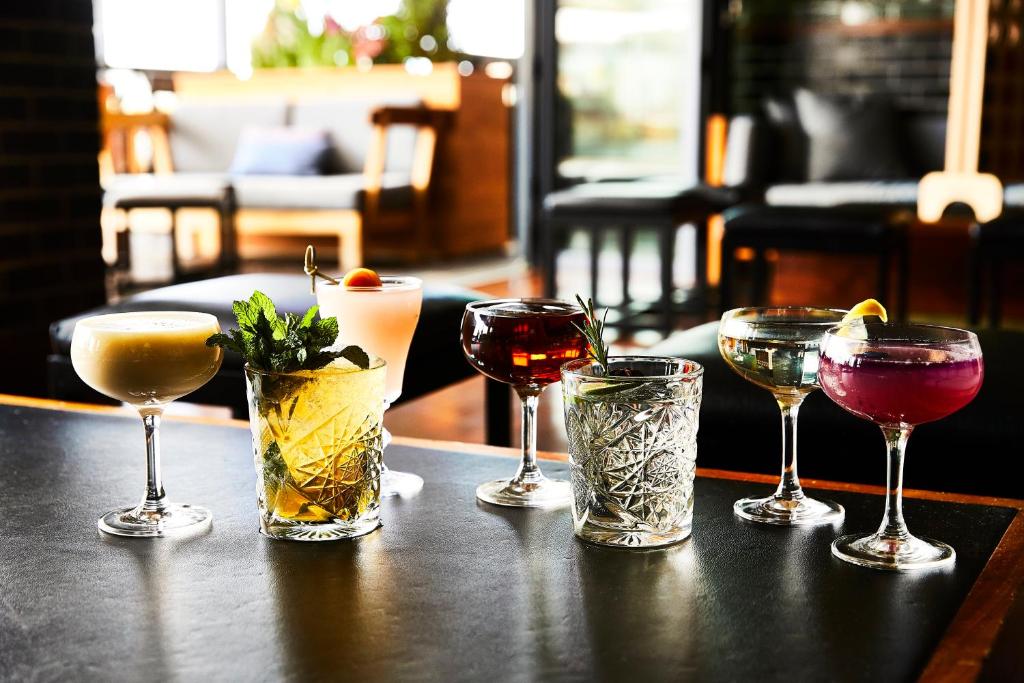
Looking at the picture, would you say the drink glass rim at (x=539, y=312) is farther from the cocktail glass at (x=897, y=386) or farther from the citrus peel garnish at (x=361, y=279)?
the cocktail glass at (x=897, y=386)

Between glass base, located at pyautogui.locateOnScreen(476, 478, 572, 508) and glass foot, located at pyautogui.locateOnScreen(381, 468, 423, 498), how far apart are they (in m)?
0.06

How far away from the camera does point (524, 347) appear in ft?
3.44

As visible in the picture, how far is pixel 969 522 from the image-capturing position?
1.00m

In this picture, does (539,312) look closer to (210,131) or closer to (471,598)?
(471,598)

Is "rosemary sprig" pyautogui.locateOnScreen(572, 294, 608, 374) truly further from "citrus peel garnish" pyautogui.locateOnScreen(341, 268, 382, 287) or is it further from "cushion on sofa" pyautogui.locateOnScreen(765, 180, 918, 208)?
"cushion on sofa" pyautogui.locateOnScreen(765, 180, 918, 208)

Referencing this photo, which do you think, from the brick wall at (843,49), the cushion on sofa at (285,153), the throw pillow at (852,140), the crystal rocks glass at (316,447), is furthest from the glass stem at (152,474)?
the brick wall at (843,49)

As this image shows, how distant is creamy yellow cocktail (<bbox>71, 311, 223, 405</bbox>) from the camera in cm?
98

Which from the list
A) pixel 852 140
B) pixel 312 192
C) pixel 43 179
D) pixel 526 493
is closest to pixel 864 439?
pixel 526 493

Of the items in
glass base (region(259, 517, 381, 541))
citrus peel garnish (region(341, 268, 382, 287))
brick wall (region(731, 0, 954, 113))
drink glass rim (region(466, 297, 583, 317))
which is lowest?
glass base (region(259, 517, 381, 541))

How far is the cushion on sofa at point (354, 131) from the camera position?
6824mm

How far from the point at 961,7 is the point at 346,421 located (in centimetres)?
564

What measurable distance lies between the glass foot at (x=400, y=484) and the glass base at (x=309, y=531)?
0.13 metres

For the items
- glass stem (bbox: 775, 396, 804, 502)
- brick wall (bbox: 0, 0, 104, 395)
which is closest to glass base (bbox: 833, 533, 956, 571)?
glass stem (bbox: 775, 396, 804, 502)

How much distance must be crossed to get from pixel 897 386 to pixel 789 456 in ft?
0.66
